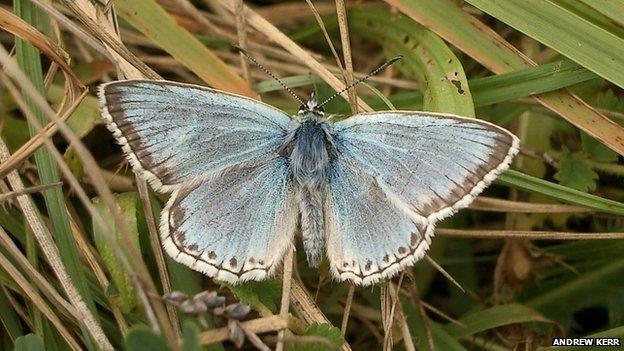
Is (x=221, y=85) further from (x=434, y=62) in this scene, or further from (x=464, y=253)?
(x=464, y=253)

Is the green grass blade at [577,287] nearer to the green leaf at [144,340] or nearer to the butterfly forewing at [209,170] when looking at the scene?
the butterfly forewing at [209,170]

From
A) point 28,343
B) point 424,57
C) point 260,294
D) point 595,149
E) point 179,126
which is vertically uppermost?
point 424,57

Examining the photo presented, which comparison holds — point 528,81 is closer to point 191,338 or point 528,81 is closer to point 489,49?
point 489,49

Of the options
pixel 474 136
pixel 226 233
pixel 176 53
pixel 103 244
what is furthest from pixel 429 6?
pixel 103 244

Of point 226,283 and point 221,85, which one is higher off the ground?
point 221,85

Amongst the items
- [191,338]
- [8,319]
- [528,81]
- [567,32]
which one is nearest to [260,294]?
[191,338]

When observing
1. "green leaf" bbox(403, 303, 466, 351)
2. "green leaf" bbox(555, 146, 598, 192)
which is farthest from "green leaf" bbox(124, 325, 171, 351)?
"green leaf" bbox(555, 146, 598, 192)
